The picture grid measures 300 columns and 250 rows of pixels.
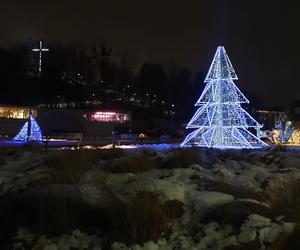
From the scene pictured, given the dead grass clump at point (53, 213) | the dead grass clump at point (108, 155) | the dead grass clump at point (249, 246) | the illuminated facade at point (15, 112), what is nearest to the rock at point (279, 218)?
the dead grass clump at point (249, 246)

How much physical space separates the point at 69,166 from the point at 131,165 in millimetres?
1317

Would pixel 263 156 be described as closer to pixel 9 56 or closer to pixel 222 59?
pixel 222 59

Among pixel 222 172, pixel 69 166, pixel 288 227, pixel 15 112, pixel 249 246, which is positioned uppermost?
pixel 15 112

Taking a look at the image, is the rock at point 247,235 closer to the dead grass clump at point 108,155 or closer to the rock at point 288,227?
the rock at point 288,227

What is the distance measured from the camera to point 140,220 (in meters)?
7.56

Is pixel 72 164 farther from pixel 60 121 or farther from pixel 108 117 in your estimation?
→ pixel 108 117

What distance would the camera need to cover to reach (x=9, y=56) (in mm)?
90250

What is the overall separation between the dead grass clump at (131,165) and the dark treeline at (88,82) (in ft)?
245

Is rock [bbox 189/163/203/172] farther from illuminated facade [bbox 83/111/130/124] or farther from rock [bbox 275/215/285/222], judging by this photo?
illuminated facade [bbox 83/111/130/124]

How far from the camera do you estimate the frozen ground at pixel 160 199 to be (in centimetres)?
733

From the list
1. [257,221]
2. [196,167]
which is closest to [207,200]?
[257,221]

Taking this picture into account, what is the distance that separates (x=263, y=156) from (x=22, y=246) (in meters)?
9.46

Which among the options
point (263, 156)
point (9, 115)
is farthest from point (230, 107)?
point (9, 115)

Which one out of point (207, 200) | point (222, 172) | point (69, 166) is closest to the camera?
point (207, 200)
